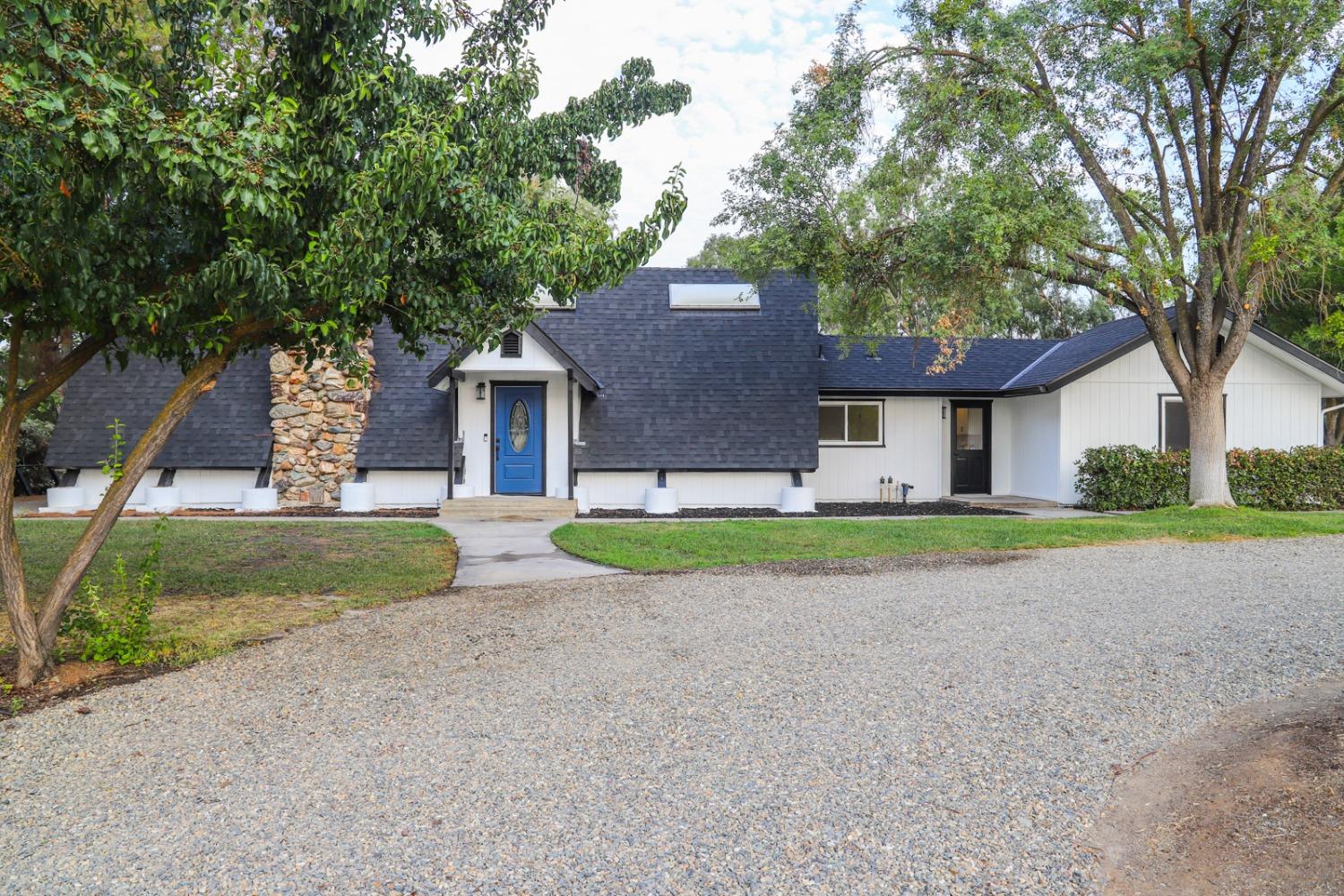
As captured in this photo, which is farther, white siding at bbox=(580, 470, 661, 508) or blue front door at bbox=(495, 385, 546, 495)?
blue front door at bbox=(495, 385, 546, 495)

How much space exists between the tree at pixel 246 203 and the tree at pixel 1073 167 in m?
8.49

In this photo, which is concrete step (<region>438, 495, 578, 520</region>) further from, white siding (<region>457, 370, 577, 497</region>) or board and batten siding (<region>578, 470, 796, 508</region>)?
board and batten siding (<region>578, 470, 796, 508</region>)

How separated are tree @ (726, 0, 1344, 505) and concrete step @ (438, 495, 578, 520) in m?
5.75

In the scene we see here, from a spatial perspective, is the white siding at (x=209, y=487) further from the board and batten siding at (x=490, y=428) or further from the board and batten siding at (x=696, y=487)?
the board and batten siding at (x=696, y=487)

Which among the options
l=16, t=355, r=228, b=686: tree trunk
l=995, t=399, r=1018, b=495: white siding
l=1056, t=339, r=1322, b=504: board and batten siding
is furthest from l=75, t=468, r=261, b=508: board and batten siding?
l=1056, t=339, r=1322, b=504: board and batten siding

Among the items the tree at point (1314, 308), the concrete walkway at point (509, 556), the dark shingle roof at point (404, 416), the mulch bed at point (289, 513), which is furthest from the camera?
the dark shingle roof at point (404, 416)

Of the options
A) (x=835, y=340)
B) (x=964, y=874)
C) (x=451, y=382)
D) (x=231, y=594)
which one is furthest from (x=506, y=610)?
(x=835, y=340)

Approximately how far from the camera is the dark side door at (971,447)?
19.5 metres

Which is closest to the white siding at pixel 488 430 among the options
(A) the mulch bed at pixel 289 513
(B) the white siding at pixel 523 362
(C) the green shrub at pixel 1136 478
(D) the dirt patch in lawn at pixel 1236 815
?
(B) the white siding at pixel 523 362

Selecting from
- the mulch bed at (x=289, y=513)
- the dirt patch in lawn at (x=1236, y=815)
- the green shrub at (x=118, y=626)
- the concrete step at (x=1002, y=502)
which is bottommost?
the dirt patch in lawn at (x=1236, y=815)

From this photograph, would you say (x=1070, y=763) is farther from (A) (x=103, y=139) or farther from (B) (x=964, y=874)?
(A) (x=103, y=139)

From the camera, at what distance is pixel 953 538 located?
12.2m

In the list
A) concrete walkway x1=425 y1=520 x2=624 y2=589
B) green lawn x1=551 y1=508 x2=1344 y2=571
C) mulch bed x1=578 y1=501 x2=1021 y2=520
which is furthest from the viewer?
mulch bed x1=578 y1=501 x2=1021 y2=520

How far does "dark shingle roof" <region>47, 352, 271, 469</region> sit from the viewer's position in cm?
1619
